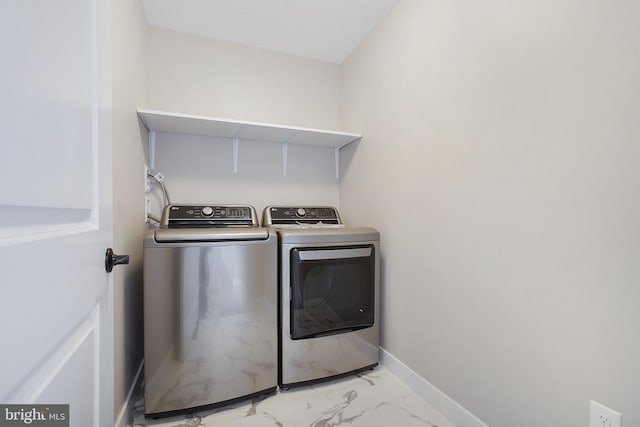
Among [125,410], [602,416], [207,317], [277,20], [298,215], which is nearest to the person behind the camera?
[602,416]

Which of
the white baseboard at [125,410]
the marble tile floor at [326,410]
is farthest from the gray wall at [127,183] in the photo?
the marble tile floor at [326,410]

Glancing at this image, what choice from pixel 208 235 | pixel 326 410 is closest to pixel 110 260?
pixel 208 235

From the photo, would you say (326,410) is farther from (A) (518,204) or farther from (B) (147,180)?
(B) (147,180)

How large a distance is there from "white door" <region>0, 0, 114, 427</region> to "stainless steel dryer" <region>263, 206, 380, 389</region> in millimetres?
944

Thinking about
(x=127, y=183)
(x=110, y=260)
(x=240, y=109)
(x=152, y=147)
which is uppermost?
(x=240, y=109)

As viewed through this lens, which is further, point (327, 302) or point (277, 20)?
point (277, 20)

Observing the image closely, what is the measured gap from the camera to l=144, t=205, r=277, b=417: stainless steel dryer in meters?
1.34

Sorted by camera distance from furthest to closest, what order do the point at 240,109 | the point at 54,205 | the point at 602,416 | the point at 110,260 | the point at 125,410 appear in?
1. the point at 240,109
2. the point at 125,410
3. the point at 602,416
4. the point at 110,260
5. the point at 54,205

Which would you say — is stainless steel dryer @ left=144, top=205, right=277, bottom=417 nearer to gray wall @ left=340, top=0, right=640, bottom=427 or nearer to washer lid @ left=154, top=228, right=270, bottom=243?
washer lid @ left=154, top=228, right=270, bottom=243

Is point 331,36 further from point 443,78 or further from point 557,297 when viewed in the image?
point 557,297

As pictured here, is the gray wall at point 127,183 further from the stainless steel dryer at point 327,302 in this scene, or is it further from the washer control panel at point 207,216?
the stainless steel dryer at point 327,302

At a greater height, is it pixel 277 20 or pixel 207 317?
pixel 277 20

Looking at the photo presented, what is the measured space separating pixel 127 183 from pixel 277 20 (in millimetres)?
1463

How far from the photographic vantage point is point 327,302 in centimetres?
166
